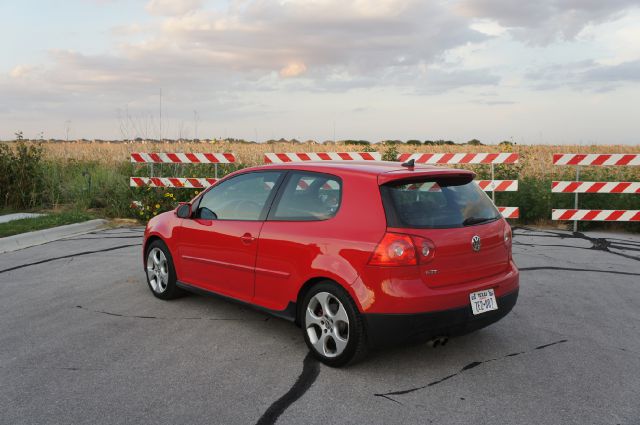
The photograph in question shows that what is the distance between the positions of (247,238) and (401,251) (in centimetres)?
165

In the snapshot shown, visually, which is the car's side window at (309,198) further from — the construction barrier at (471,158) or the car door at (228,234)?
the construction barrier at (471,158)

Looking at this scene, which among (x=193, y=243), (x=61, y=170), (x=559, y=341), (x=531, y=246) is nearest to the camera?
(x=559, y=341)

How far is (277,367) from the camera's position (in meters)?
4.69

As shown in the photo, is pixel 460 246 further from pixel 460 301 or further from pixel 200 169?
pixel 200 169

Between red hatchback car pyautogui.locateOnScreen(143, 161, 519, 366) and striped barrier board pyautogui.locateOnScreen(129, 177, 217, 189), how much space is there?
8.27 metres

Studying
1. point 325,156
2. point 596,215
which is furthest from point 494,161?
point 325,156

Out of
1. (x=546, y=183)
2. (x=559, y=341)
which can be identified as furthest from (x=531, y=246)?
(x=559, y=341)

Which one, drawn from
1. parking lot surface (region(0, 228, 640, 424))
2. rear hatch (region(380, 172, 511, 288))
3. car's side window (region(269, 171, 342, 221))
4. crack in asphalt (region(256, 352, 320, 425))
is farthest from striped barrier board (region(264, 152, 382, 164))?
crack in asphalt (region(256, 352, 320, 425))

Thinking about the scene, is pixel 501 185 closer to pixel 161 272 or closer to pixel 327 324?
pixel 161 272

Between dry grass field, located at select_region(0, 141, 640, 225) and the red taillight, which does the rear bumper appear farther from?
dry grass field, located at select_region(0, 141, 640, 225)

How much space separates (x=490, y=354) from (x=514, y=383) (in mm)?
620

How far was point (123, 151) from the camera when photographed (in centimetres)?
1994

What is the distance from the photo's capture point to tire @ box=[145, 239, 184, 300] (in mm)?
6613

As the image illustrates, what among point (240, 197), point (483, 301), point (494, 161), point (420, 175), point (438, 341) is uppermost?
point (494, 161)
